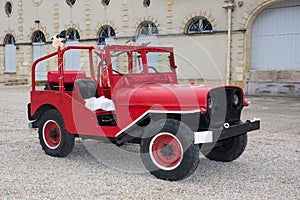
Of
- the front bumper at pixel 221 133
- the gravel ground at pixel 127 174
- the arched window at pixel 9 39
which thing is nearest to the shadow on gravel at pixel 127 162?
the gravel ground at pixel 127 174

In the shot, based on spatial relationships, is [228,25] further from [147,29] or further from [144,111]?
[144,111]

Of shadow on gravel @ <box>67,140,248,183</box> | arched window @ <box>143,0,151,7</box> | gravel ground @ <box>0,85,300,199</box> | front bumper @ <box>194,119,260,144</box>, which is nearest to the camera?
gravel ground @ <box>0,85,300,199</box>

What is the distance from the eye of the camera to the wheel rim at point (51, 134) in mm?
6027

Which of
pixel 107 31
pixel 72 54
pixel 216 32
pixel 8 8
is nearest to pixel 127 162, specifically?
pixel 216 32

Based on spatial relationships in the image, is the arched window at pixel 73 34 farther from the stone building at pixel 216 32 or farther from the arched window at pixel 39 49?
the arched window at pixel 39 49

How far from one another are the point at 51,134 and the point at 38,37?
20875mm

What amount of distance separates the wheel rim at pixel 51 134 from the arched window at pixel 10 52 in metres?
22.4

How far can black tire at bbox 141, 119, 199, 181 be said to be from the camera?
464cm

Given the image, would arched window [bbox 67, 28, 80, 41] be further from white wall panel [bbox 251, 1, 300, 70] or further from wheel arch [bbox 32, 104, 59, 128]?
wheel arch [bbox 32, 104, 59, 128]

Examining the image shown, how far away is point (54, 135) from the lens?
19.8ft

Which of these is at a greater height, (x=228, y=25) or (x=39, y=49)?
(x=228, y=25)

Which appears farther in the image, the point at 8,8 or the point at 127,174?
the point at 8,8

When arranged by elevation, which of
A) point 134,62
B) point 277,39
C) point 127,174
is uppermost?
point 277,39

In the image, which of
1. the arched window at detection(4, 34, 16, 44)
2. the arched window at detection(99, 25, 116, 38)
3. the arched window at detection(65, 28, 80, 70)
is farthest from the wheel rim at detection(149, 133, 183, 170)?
the arched window at detection(4, 34, 16, 44)
